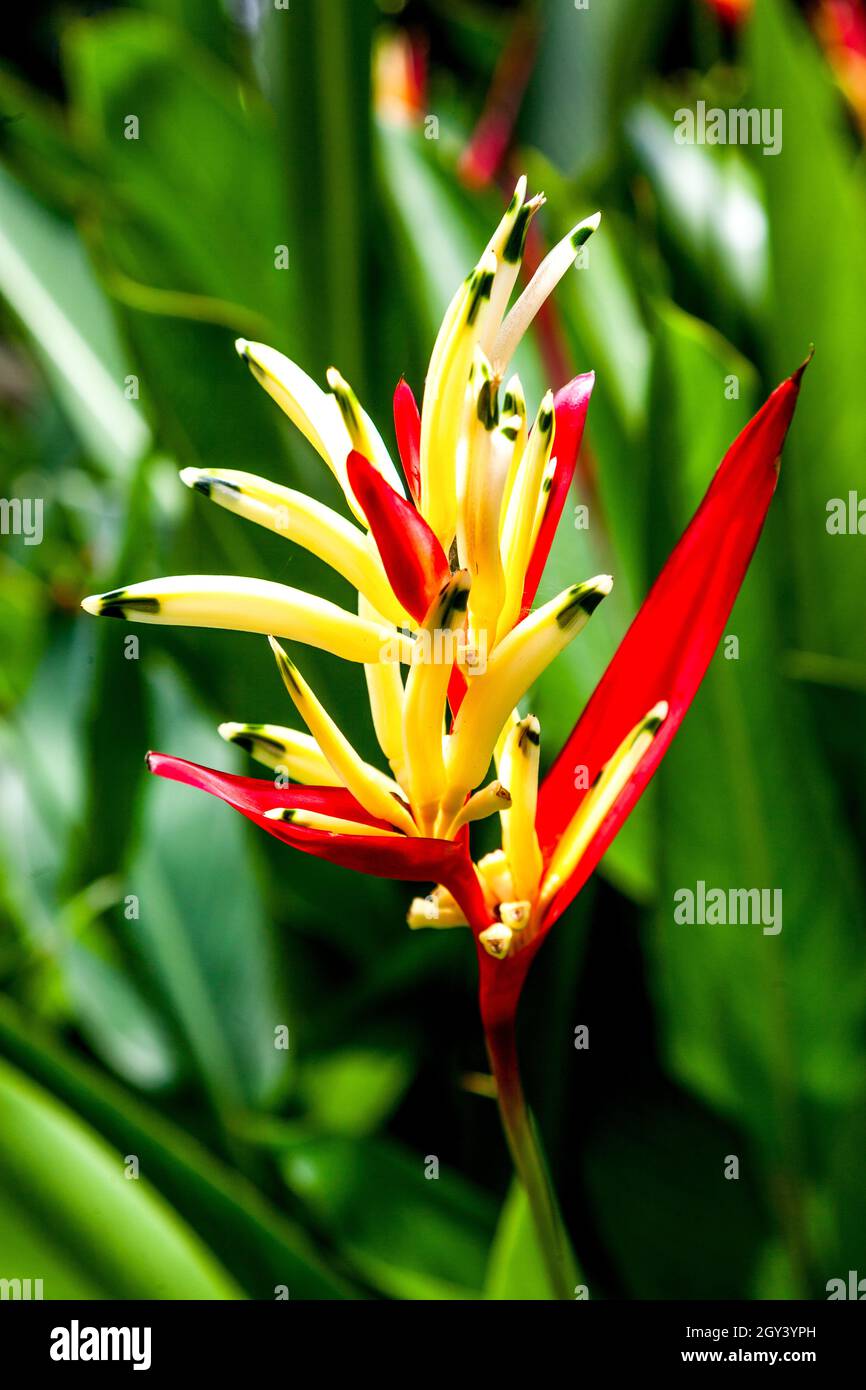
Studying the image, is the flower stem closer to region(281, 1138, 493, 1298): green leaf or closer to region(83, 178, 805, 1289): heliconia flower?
region(83, 178, 805, 1289): heliconia flower

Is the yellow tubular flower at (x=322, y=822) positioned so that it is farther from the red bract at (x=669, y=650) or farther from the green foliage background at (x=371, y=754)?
the green foliage background at (x=371, y=754)

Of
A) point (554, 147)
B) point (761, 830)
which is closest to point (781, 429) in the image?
point (761, 830)

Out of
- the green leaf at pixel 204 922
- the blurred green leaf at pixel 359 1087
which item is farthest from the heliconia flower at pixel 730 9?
the blurred green leaf at pixel 359 1087

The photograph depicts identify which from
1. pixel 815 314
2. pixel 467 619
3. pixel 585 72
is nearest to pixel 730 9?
pixel 585 72

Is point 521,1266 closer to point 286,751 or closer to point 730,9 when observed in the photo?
point 286,751

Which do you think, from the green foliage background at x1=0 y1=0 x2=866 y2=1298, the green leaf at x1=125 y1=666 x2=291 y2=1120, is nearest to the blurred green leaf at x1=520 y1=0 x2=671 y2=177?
Result: the green foliage background at x1=0 y1=0 x2=866 y2=1298

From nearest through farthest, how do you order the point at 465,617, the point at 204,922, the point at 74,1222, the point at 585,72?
the point at 465,617 < the point at 74,1222 < the point at 204,922 < the point at 585,72

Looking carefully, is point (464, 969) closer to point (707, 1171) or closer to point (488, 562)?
point (707, 1171)
